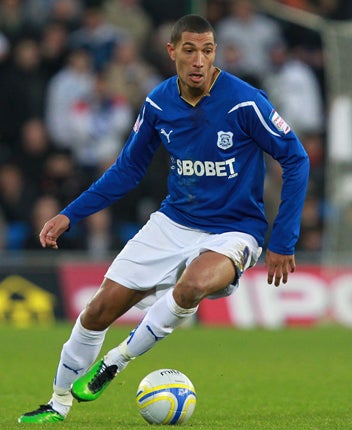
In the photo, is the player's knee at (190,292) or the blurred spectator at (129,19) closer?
the player's knee at (190,292)

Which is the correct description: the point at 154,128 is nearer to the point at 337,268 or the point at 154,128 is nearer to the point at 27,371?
the point at 27,371

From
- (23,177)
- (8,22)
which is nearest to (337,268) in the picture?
(23,177)

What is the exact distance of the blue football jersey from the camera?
6.32 meters

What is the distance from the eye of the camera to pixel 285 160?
6.36m

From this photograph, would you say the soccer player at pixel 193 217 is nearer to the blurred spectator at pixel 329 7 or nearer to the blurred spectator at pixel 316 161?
the blurred spectator at pixel 316 161

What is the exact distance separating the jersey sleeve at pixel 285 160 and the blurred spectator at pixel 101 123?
8748 mm

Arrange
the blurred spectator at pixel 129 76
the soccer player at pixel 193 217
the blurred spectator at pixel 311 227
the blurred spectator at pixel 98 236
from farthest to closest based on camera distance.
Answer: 1. the blurred spectator at pixel 129 76
2. the blurred spectator at pixel 311 227
3. the blurred spectator at pixel 98 236
4. the soccer player at pixel 193 217

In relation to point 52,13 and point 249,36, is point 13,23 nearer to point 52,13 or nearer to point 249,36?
point 52,13

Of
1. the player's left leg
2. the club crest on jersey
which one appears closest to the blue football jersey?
the club crest on jersey

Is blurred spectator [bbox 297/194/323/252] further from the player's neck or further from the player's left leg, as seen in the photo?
the player's left leg

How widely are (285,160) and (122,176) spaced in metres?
1.06

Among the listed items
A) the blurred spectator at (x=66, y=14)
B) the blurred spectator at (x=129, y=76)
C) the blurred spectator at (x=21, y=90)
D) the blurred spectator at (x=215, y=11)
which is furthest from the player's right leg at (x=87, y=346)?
the blurred spectator at (x=215, y=11)

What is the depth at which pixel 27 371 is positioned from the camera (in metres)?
9.50

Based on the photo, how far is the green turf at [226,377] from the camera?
21.0 feet
